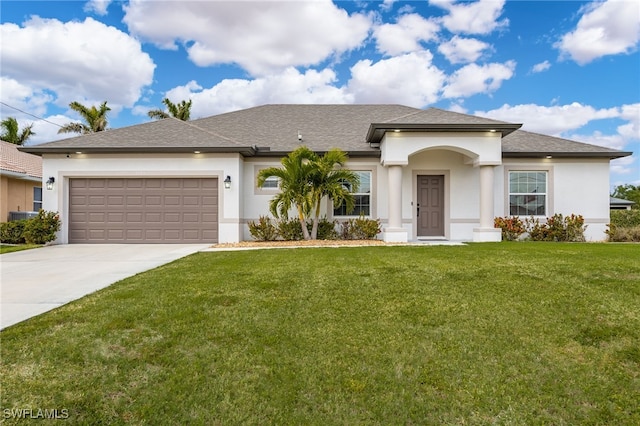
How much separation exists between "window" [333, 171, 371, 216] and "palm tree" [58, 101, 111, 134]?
2262 centimetres

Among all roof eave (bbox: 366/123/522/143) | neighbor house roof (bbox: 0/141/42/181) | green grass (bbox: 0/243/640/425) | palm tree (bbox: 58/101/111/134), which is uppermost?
palm tree (bbox: 58/101/111/134)

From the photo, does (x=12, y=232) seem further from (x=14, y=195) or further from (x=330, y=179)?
(x=330, y=179)

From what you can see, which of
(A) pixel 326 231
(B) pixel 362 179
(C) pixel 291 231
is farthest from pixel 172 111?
(A) pixel 326 231

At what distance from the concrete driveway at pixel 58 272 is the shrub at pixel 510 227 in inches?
418

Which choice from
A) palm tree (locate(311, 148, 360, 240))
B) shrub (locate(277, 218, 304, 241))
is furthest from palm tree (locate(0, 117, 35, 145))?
→ palm tree (locate(311, 148, 360, 240))

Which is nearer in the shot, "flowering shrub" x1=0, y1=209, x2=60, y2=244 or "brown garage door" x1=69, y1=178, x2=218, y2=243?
"flowering shrub" x1=0, y1=209, x2=60, y2=244

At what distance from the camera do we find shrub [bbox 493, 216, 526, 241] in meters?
12.0

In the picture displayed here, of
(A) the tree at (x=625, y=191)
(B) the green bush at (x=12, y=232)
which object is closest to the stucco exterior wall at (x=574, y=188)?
(B) the green bush at (x=12, y=232)

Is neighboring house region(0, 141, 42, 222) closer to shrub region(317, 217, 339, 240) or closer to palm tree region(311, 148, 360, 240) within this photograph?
shrub region(317, 217, 339, 240)

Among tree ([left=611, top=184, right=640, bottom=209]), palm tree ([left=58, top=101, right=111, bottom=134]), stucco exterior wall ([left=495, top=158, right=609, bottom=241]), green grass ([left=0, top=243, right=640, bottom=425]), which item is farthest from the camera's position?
tree ([left=611, top=184, right=640, bottom=209])

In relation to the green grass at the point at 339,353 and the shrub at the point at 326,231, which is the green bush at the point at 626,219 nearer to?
the green grass at the point at 339,353

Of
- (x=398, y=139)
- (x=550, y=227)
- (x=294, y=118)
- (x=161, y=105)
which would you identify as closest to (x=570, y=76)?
(x=550, y=227)

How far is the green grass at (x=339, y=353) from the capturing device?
2.31 meters

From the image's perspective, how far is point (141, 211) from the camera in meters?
11.9
